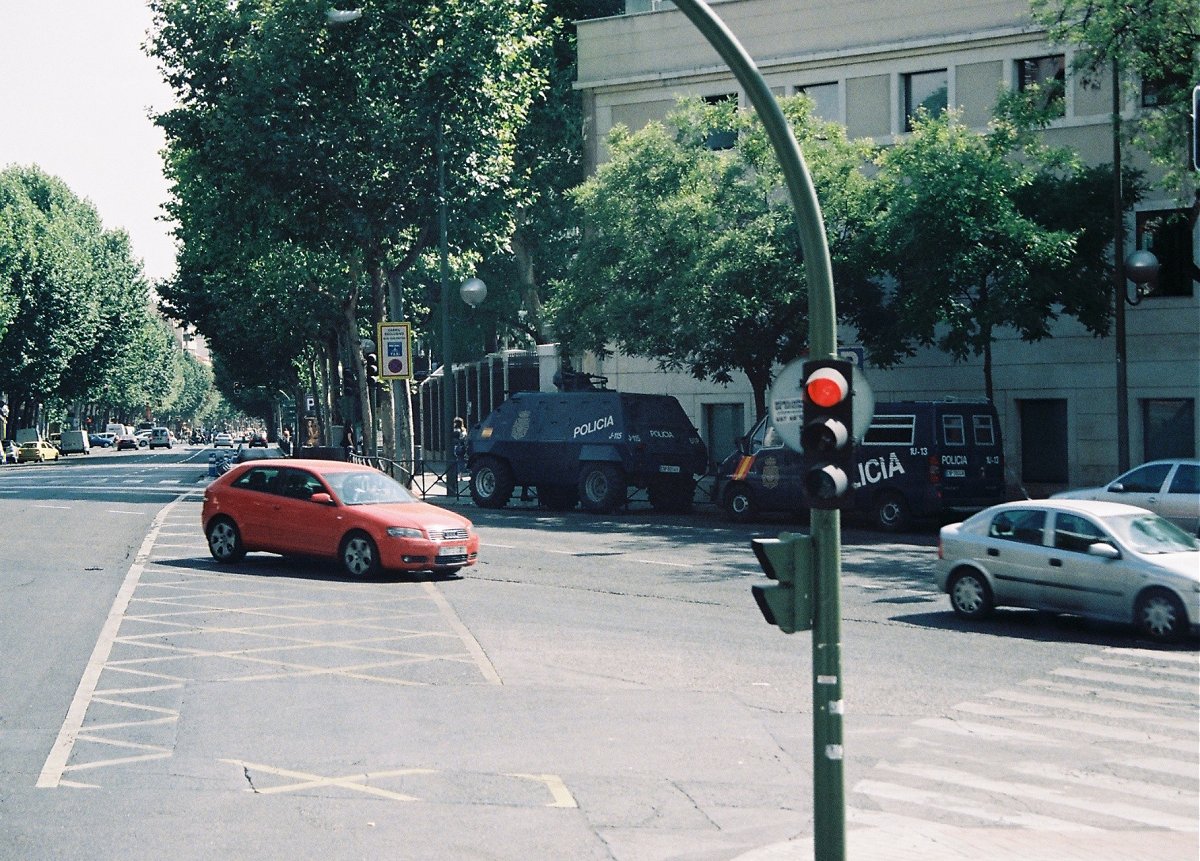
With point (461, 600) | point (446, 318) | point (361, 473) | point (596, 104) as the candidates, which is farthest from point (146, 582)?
point (596, 104)

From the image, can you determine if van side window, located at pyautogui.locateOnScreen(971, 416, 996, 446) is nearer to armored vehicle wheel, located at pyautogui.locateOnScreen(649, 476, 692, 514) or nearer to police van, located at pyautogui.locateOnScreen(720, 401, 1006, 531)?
police van, located at pyautogui.locateOnScreen(720, 401, 1006, 531)

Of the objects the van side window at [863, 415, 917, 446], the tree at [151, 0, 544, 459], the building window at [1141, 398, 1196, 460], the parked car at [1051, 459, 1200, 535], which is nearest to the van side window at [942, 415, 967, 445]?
the van side window at [863, 415, 917, 446]

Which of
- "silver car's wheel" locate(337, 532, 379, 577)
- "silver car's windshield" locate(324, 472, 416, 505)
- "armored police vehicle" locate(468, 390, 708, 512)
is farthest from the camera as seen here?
"armored police vehicle" locate(468, 390, 708, 512)

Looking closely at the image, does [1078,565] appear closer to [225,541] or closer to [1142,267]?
[225,541]

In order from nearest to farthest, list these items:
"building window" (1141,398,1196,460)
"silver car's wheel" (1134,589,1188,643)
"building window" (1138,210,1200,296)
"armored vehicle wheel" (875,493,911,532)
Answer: "silver car's wheel" (1134,589,1188,643) → "armored vehicle wheel" (875,493,911,532) → "building window" (1138,210,1200,296) → "building window" (1141,398,1196,460)

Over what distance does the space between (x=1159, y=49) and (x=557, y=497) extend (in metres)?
15.5

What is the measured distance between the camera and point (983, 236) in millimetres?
29766

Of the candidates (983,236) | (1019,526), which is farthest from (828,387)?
(983,236)

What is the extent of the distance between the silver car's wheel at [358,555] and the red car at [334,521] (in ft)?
0.04

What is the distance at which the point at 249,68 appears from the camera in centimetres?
4209

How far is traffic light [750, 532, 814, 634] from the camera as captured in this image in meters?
7.95

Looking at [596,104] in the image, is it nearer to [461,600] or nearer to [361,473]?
[361,473]

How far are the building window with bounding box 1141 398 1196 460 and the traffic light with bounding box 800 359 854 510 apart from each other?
29168mm

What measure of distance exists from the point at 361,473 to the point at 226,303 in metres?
45.9
